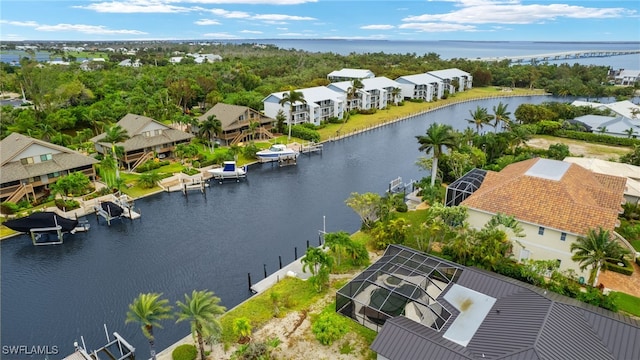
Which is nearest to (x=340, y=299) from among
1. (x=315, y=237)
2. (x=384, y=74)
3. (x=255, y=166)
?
(x=315, y=237)

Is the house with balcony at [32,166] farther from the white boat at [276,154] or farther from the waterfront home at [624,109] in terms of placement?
the waterfront home at [624,109]

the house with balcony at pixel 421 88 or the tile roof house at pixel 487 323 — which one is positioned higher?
the house with balcony at pixel 421 88

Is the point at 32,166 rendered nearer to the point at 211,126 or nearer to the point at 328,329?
the point at 211,126

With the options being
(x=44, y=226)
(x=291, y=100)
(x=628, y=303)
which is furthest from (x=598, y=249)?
(x=291, y=100)

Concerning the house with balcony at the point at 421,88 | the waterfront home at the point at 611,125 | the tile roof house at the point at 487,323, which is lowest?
the tile roof house at the point at 487,323

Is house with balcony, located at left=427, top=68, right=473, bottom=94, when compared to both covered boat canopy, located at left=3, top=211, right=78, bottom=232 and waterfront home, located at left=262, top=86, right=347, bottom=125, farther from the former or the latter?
covered boat canopy, located at left=3, top=211, right=78, bottom=232

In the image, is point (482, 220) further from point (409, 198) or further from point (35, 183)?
point (35, 183)

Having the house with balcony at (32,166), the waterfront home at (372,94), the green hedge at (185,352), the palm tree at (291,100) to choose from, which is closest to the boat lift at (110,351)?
the green hedge at (185,352)

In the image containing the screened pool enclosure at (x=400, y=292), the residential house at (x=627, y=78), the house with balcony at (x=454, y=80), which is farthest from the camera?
the residential house at (x=627, y=78)
